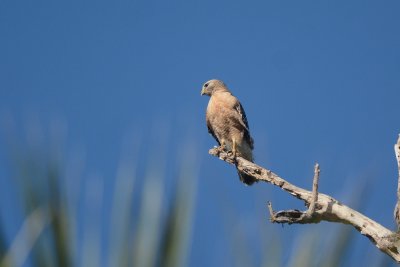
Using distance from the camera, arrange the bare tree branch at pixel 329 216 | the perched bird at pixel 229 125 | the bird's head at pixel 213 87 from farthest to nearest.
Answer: the bird's head at pixel 213 87
the perched bird at pixel 229 125
the bare tree branch at pixel 329 216

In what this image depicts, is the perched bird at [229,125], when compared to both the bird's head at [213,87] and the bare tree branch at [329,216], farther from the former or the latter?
the bare tree branch at [329,216]

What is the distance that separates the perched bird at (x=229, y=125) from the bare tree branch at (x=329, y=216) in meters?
3.36

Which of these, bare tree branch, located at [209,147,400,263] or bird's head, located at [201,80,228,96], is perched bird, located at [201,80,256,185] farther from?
bare tree branch, located at [209,147,400,263]

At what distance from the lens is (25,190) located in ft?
5.44

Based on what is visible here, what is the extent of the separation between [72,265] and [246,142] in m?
6.58

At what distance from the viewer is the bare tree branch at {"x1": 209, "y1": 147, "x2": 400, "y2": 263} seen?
3.25m

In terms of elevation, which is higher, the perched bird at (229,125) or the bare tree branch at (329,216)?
the perched bird at (229,125)

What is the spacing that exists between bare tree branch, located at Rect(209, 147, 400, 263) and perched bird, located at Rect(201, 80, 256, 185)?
3356mm

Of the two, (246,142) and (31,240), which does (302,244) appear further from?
(246,142)

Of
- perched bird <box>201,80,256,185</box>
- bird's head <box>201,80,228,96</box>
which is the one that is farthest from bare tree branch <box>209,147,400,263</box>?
bird's head <box>201,80,228,96</box>

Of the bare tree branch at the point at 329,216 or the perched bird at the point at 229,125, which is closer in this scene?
the bare tree branch at the point at 329,216

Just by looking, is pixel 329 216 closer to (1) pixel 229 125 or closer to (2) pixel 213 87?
(1) pixel 229 125

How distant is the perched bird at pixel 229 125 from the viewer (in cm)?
800

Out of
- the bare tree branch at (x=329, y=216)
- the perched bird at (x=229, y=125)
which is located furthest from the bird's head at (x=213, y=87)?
the bare tree branch at (x=329, y=216)
